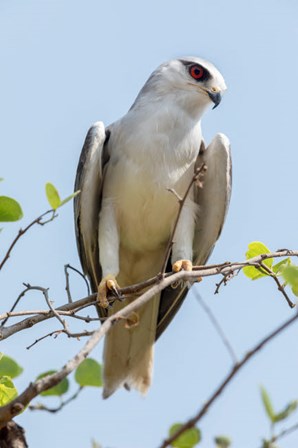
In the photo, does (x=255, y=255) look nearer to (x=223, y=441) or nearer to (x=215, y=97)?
(x=215, y=97)

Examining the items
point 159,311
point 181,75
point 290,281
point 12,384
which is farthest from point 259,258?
point 181,75

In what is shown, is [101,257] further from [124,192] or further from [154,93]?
[154,93]

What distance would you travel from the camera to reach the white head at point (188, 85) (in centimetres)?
614

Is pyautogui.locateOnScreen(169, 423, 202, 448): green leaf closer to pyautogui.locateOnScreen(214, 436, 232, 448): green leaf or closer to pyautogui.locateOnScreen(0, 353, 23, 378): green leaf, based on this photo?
pyautogui.locateOnScreen(214, 436, 232, 448): green leaf

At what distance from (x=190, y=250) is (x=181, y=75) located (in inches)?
55.4

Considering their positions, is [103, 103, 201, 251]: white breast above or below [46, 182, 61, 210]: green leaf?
above

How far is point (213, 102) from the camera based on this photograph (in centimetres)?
611

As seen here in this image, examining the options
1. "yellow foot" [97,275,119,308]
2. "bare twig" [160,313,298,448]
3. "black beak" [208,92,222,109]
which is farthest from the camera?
"black beak" [208,92,222,109]

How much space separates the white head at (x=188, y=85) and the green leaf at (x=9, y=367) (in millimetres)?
2915

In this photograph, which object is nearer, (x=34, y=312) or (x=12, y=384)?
(x=12, y=384)

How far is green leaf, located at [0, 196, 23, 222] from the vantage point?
3.45 m

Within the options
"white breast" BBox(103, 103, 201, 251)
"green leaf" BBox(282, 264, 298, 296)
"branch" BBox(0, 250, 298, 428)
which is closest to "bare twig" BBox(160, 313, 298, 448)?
"branch" BBox(0, 250, 298, 428)

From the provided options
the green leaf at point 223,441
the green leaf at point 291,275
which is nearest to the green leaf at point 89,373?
the green leaf at point 291,275

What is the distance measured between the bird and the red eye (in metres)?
0.12
